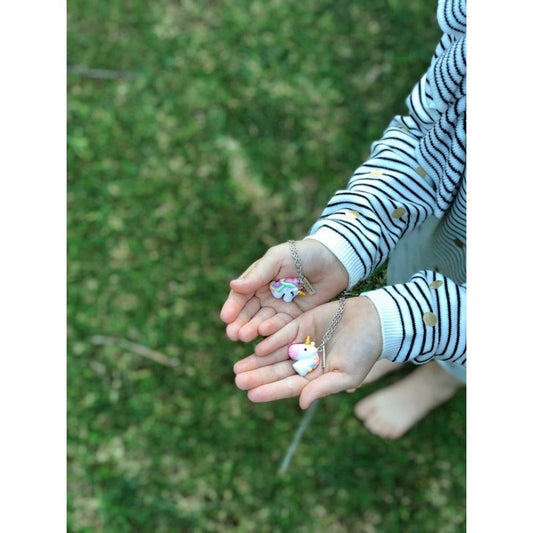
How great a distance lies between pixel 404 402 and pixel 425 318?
0.86 m

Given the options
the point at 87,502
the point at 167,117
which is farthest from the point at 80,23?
the point at 87,502

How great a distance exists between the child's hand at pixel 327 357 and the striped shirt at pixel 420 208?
31mm

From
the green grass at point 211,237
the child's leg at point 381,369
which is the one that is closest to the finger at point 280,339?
the child's leg at point 381,369

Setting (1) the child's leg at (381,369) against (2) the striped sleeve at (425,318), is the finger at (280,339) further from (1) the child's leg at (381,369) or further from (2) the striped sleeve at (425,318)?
(1) the child's leg at (381,369)

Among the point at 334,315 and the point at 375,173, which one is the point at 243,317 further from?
the point at 375,173

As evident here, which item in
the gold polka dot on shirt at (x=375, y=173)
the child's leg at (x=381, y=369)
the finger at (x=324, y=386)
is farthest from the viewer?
the child's leg at (x=381, y=369)

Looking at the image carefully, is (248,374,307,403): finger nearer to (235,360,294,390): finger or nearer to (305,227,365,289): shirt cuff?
(235,360,294,390): finger

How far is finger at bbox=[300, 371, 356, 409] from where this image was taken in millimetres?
910

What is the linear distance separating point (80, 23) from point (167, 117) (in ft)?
1.65

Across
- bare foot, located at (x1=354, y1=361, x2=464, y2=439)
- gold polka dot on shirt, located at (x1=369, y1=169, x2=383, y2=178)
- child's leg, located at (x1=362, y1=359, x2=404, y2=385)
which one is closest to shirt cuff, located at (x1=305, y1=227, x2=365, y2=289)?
gold polka dot on shirt, located at (x1=369, y1=169, x2=383, y2=178)

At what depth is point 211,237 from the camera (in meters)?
1.91

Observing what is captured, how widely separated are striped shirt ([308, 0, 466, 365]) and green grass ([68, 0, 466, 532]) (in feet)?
2.77

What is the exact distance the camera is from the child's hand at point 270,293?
0.95m

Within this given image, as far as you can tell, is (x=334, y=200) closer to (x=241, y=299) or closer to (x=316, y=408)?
(x=241, y=299)
